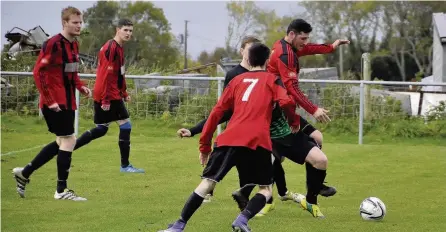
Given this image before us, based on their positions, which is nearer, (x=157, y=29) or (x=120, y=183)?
(x=120, y=183)

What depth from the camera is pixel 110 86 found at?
10453mm

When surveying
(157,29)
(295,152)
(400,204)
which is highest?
(157,29)

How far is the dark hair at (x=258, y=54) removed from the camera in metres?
6.30

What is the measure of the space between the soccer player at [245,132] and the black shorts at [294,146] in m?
0.96

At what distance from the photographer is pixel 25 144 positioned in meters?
13.7

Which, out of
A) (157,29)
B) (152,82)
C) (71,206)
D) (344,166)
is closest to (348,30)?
(157,29)

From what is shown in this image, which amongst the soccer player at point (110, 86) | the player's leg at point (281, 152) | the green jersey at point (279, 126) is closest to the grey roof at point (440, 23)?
the soccer player at point (110, 86)

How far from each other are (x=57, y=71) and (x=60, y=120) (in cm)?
52

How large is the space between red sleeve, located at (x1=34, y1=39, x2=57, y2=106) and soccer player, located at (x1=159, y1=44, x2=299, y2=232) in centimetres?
253

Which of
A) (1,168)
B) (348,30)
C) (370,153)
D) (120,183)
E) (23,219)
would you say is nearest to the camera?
(23,219)

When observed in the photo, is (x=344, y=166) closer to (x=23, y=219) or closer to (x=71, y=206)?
(x=71, y=206)

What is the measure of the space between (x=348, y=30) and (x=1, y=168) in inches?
2305

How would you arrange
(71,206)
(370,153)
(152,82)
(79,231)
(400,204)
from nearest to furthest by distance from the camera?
(79,231) → (71,206) → (400,204) → (370,153) → (152,82)

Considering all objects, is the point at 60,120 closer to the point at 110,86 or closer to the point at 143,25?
the point at 110,86
